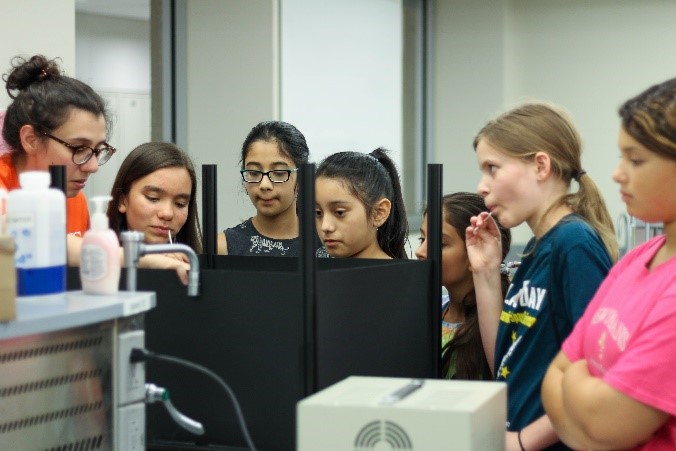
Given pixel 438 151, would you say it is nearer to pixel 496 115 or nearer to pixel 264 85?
pixel 264 85

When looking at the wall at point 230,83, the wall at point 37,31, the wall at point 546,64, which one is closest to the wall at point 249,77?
the wall at point 230,83

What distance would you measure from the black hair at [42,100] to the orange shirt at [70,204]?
5 cm

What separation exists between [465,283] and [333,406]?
1.00 meters

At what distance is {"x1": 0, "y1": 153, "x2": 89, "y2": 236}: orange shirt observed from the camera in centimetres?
223

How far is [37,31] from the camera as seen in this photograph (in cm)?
316

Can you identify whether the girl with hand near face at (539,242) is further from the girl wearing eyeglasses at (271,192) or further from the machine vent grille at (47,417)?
the girl wearing eyeglasses at (271,192)

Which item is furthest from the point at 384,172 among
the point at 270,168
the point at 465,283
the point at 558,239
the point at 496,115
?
the point at 558,239

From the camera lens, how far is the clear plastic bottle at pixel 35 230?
133cm

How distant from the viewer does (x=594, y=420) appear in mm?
1275

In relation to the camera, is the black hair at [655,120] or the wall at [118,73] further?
the wall at [118,73]

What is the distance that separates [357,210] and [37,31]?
142 cm

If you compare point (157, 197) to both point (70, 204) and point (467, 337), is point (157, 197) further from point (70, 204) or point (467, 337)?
point (467, 337)

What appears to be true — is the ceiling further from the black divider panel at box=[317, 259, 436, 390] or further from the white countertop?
the white countertop

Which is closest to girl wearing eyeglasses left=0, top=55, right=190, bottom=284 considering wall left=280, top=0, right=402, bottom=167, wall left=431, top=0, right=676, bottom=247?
wall left=280, top=0, right=402, bottom=167
